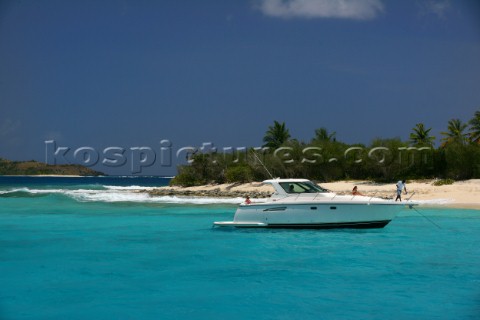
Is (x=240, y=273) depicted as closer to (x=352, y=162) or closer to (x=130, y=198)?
(x=130, y=198)

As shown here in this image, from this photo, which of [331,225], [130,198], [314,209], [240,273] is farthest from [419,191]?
[240,273]

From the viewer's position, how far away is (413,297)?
36.4 ft

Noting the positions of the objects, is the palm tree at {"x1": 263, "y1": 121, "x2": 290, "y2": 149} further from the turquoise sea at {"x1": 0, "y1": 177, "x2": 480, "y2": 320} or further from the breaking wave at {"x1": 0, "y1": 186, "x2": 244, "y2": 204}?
the turquoise sea at {"x1": 0, "y1": 177, "x2": 480, "y2": 320}

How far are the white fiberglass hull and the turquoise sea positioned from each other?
1.51ft

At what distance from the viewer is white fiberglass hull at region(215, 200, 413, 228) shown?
65.5 feet

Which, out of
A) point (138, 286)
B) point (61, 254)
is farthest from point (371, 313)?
point (61, 254)

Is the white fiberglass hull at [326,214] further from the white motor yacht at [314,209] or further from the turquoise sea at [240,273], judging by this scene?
the turquoise sea at [240,273]

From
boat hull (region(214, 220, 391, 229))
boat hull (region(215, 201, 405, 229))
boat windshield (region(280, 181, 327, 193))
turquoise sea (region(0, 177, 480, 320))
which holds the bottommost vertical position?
turquoise sea (region(0, 177, 480, 320))

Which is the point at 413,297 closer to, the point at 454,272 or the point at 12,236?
the point at 454,272

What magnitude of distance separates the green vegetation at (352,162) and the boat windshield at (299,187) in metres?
30.1

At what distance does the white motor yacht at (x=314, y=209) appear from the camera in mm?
19984

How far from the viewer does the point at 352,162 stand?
56469 mm

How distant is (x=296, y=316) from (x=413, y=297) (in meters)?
2.91

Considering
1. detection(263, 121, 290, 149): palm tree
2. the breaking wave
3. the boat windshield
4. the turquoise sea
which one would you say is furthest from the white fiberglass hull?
detection(263, 121, 290, 149): palm tree
